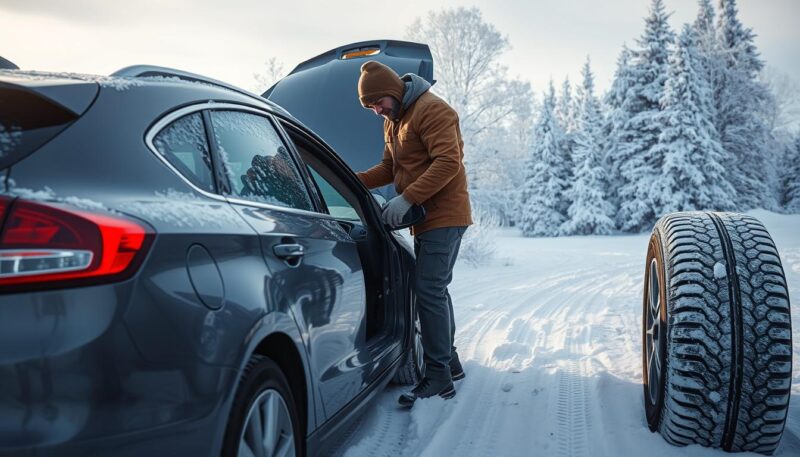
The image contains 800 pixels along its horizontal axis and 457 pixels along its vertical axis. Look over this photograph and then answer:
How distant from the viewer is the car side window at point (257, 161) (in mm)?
1980

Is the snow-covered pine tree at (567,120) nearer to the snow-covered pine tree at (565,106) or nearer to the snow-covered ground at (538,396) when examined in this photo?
the snow-covered pine tree at (565,106)

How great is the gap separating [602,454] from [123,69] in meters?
2.52

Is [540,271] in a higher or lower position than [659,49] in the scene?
lower

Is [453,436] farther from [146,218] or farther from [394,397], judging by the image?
[146,218]

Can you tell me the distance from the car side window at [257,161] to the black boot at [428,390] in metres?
1.39

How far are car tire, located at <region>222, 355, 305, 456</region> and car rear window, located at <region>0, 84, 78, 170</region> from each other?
2.43 ft

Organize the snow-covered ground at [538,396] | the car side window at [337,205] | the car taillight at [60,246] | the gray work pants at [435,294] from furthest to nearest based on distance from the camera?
the car side window at [337,205], the gray work pants at [435,294], the snow-covered ground at [538,396], the car taillight at [60,246]

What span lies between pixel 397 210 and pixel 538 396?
1403 millimetres

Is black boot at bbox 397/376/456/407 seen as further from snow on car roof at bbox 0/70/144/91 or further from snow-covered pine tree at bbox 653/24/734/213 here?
snow-covered pine tree at bbox 653/24/734/213

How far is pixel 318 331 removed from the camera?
2.07 meters

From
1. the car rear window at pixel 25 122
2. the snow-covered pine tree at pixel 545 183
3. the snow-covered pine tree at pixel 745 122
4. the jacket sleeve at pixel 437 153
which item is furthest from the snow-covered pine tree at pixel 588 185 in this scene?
the car rear window at pixel 25 122

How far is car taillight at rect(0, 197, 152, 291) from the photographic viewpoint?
1.13 metres

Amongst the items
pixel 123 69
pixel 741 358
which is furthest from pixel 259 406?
pixel 741 358

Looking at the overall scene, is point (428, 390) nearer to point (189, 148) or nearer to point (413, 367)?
point (413, 367)
